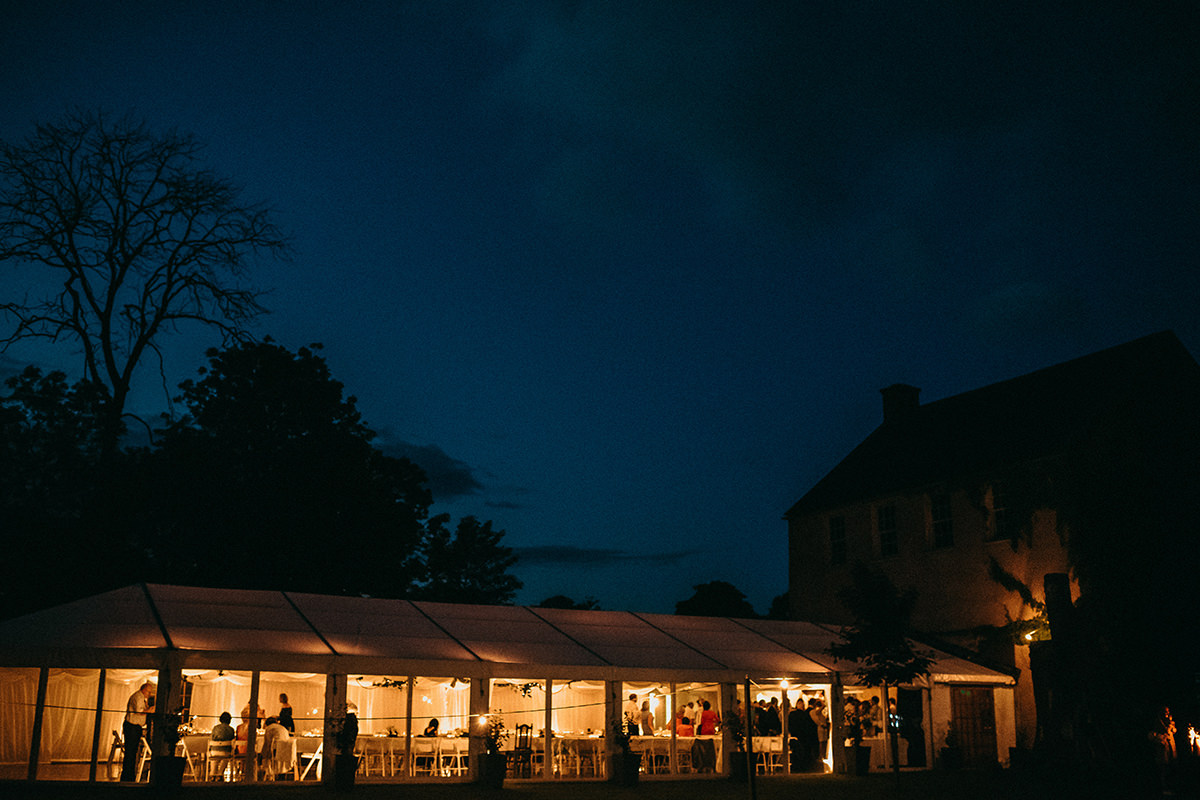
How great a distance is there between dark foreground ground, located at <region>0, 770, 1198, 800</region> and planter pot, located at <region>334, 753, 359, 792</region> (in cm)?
12

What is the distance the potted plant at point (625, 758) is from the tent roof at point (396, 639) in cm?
101

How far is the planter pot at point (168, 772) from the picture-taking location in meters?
13.0

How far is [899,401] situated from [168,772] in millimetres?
20801

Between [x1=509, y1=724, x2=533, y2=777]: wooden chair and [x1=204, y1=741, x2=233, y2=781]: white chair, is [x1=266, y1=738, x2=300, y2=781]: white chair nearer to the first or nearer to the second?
[x1=204, y1=741, x2=233, y2=781]: white chair

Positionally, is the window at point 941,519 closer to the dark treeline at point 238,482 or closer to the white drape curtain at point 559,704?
the white drape curtain at point 559,704

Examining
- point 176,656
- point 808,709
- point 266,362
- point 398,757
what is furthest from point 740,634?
point 266,362

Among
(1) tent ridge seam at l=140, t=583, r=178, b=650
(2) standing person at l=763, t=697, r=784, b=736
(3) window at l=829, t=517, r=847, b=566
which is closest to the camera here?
(1) tent ridge seam at l=140, t=583, r=178, b=650

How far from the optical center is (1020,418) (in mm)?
22703

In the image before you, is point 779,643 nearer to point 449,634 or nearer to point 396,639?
point 449,634

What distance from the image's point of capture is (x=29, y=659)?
13.6 meters

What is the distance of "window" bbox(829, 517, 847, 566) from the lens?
83.8ft

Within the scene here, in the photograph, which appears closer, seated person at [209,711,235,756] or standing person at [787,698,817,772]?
seated person at [209,711,235,756]

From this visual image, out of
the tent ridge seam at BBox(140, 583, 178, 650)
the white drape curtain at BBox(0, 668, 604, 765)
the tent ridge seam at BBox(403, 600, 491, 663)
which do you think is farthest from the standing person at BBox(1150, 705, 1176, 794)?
the tent ridge seam at BBox(140, 583, 178, 650)

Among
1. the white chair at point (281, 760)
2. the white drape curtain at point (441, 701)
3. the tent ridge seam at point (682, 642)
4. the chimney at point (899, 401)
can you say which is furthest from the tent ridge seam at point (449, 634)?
the chimney at point (899, 401)
